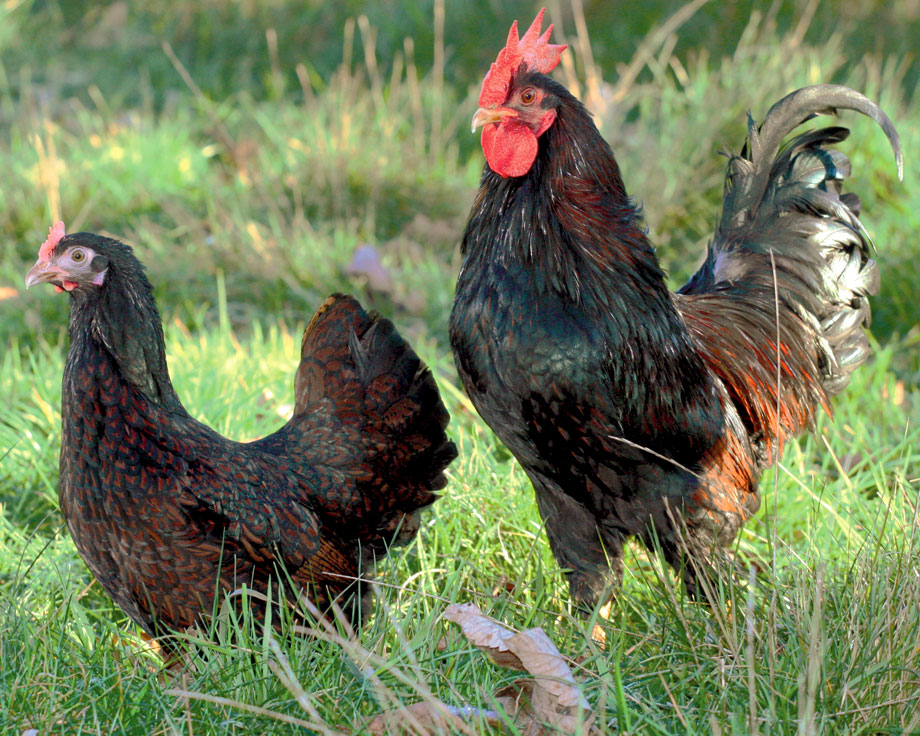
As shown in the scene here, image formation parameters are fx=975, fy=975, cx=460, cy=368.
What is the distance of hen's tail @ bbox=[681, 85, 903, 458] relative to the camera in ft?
13.1

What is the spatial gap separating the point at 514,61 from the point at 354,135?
4.52m

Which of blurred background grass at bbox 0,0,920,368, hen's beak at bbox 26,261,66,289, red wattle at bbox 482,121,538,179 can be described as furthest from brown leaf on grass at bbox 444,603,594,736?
blurred background grass at bbox 0,0,920,368

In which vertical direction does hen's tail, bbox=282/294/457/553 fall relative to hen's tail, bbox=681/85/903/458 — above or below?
below

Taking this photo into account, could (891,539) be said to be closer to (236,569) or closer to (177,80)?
(236,569)

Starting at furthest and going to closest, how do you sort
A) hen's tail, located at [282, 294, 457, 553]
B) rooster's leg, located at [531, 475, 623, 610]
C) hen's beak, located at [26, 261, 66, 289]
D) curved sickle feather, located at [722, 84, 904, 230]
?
curved sickle feather, located at [722, 84, 904, 230], hen's tail, located at [282, 294, 457, 553], rooster's leg, located at [531, 475, 623, 610], hen's beak, located at [26, 261, 66, 289]

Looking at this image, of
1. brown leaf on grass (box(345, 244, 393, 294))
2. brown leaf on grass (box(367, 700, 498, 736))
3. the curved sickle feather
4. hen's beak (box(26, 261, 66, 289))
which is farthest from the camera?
brown leaf on grass (box(345, 244, 393, 294))

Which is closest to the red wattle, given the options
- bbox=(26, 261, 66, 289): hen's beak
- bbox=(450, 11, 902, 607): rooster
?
bbox=(450, 11, 902, 607): rooster

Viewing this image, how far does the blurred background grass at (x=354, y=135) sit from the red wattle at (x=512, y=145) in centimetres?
302

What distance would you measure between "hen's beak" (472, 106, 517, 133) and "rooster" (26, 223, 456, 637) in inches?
44.5

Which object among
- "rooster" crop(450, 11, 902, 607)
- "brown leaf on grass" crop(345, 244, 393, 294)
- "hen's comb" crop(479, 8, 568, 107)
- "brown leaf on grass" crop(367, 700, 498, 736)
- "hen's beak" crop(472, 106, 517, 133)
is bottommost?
"brown leaf on grass" crop(345, 244, 393, 294)

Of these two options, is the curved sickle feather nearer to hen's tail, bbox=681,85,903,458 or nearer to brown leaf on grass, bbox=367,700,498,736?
hen's tail, bbox=681,85,903,458

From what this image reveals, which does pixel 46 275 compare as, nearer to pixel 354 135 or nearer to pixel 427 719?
pixel 427 719

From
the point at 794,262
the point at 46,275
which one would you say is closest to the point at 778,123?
the point at 794,262

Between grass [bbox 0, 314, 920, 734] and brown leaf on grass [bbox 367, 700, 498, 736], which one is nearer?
brown leaf on grass [bbox 367, 700, 498, 736]
